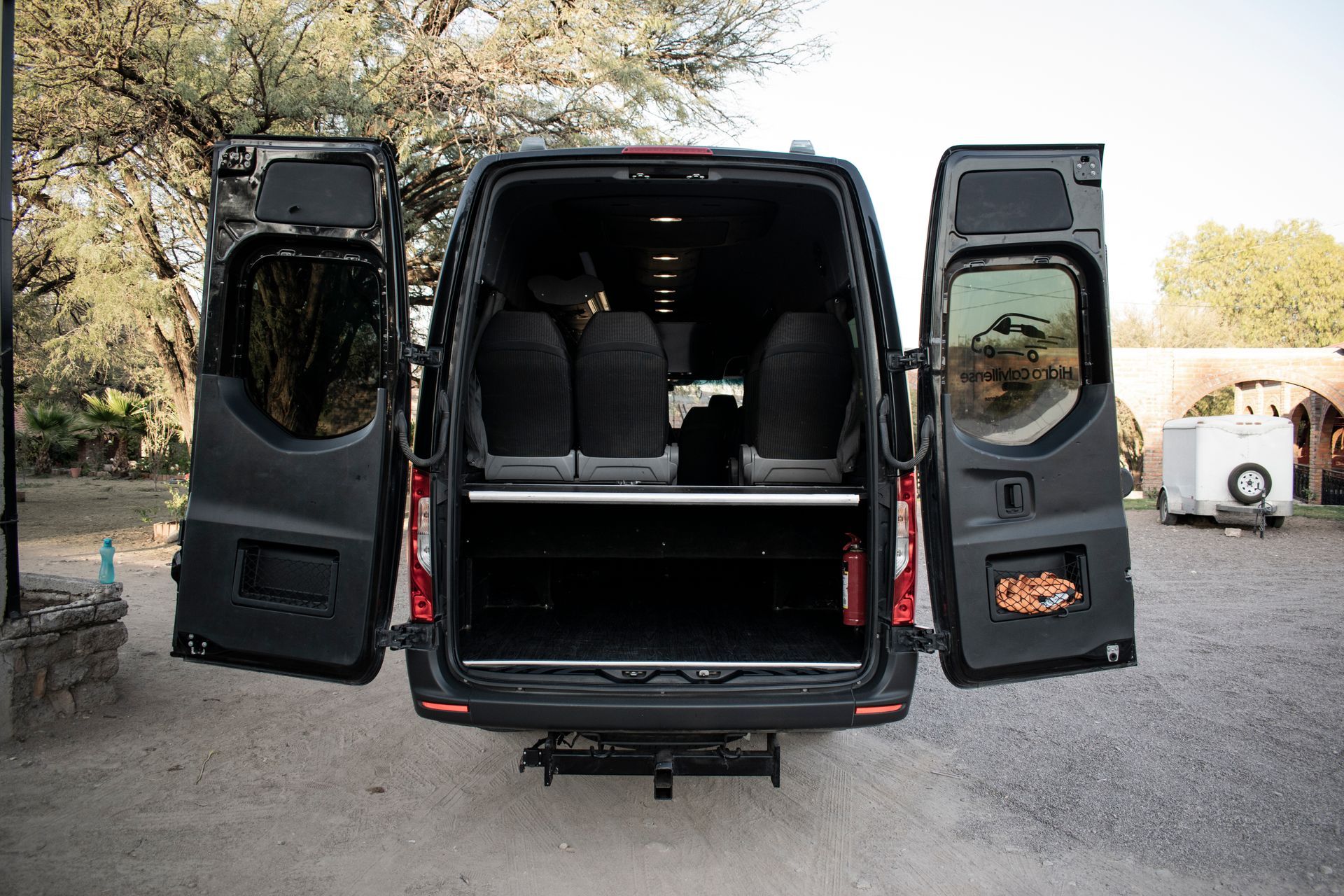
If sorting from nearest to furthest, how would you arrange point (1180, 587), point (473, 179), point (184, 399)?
point (473, 179) → point (1180, 587) → point (184, 399)

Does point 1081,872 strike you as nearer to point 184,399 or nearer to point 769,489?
point 769,489

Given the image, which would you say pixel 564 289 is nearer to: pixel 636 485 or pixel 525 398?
pixel 525 398

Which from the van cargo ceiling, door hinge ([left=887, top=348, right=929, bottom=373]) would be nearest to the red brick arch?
the van cargo ceiling

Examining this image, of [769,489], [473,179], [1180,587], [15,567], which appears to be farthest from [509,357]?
[1180,587]

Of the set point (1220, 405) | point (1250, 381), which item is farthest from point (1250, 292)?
point (1250, 381)

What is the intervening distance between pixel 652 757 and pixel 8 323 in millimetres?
3540

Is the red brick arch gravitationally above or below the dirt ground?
above

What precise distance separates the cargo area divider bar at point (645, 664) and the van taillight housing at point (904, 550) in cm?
22

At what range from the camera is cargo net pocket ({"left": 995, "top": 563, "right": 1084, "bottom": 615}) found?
2.71 meters

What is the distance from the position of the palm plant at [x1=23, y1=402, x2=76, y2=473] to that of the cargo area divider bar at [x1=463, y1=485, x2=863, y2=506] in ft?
70.3

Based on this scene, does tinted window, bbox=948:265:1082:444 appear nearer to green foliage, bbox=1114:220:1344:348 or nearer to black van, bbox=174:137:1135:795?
black van, bbox=174:137:1135:795

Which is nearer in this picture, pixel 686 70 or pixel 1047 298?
pixel 1047 298

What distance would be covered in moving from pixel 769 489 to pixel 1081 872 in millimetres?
1686

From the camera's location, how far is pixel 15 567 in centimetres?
388
